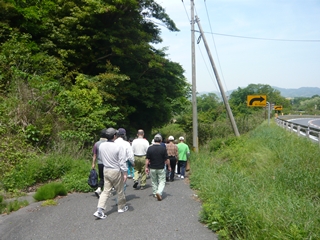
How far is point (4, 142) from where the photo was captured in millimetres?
11906

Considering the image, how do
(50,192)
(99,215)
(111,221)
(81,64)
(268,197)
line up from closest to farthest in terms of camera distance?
1. (268,197)
2. (111,221)
3. (99,215)
4. (50,192)
5. (81,64)

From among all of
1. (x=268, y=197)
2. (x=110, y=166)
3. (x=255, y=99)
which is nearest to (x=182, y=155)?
(x=110, y=166)

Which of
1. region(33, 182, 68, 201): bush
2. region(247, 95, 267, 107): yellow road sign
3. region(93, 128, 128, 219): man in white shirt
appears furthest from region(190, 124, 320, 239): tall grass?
region(247, 95, 267, 107): yellow road sign

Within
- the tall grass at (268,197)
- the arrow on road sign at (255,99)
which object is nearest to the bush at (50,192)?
the tall grass at (268,197)

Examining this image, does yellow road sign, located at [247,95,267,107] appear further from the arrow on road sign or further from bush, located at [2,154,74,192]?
bush, located at [2,154,74,192]

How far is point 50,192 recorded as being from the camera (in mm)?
9672

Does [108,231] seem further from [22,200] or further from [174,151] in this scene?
[174,151]

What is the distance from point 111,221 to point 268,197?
3474mm

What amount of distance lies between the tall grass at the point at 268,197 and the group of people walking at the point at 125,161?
136 cm

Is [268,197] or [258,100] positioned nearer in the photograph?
[268,197]

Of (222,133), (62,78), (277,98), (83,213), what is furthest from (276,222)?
(277,98)

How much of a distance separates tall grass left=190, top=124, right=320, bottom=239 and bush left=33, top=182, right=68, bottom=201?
4190 millimetres

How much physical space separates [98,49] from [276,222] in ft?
58.9

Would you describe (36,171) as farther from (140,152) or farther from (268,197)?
(268,197)
